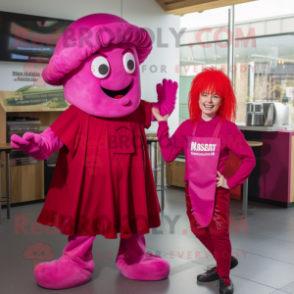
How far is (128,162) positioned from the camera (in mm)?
2457

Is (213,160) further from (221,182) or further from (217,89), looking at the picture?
(217,89)

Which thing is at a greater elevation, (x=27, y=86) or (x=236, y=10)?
(x=236, y=10)

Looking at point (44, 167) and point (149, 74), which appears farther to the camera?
point (149, 74)

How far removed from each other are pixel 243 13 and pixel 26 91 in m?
2.79

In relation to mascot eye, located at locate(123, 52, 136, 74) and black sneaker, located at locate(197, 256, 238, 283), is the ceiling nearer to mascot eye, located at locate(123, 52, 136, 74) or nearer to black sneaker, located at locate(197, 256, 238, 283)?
mascot eye, located at locate(123, 52, 136, 74)

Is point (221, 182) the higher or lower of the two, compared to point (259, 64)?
lower

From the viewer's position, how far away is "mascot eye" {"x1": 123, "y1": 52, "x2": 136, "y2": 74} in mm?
2443

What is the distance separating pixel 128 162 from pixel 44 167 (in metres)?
2.53

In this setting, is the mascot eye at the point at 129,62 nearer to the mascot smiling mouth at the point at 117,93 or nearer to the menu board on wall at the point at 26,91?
the mascot smiling mouth at the point at 117,93

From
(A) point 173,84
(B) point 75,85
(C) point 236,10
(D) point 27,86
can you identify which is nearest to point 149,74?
(C) point 236,10

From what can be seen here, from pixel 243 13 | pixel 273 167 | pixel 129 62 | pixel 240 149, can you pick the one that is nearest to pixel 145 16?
pixel 243 13

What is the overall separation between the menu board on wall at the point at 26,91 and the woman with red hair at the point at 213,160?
2.53 metres

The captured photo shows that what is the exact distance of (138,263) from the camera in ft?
8.63

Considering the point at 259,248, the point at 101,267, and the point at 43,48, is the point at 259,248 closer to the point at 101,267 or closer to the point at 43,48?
the point at 101,267
